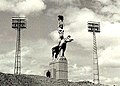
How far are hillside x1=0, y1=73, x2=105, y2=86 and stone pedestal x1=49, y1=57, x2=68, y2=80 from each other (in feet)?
6.55

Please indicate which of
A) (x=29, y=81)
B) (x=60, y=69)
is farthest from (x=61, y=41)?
(x=29, y=81)

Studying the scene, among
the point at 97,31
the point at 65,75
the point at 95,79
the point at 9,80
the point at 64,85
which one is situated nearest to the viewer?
the point at 9,80

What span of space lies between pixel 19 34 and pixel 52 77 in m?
15.8

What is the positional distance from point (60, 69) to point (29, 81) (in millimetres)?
6474

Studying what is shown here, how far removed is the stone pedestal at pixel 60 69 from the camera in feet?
152

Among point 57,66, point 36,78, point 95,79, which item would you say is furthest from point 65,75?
point 95,79

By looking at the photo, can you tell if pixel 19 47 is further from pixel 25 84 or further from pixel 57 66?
pixel 25 84

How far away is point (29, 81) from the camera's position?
4125 centimetres

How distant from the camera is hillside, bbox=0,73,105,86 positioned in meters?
39.2

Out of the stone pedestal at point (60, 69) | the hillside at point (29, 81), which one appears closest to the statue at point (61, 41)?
the stone pedestal at point (60, 69)

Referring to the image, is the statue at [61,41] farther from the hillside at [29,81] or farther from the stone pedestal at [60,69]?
the hillside at [29,81]

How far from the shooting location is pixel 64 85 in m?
43.0

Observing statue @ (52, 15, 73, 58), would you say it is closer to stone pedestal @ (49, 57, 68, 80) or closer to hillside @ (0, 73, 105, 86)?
stone pedestal @ (49, 57, 68, 80)

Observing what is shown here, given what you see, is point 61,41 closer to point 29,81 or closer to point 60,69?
point 60,69
